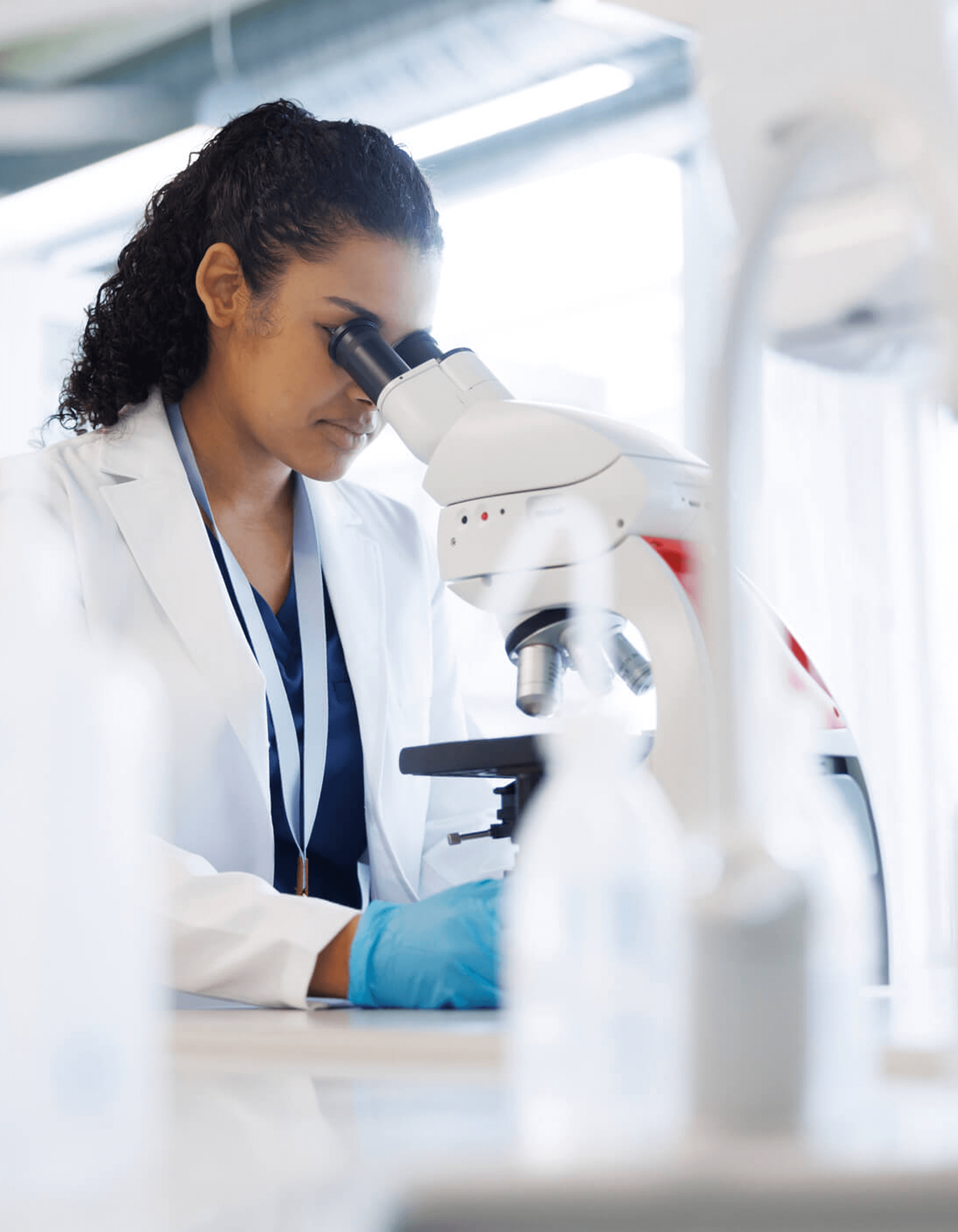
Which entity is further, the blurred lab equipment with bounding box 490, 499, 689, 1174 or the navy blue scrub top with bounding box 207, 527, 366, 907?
the navy blue scrub top with bounding box 207, 527, 366, 907

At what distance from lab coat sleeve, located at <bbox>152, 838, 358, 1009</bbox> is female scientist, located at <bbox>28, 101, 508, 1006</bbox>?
8.2 inches

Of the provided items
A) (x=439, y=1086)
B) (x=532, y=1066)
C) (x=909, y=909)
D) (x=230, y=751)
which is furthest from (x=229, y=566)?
(x=909, y=909)

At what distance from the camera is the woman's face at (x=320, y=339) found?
1651mm

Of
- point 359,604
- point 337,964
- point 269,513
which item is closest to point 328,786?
point 359,604

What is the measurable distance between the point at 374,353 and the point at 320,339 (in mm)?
202

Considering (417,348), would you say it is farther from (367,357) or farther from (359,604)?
(359,604)

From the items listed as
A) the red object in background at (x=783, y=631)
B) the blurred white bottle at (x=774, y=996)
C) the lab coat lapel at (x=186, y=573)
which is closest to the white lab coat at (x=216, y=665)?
the lab coat lapel at (x=186, y=573)

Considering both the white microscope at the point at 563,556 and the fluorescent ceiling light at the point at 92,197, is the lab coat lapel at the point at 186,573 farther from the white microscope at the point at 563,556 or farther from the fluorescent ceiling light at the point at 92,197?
the fluorescent ceiling light at the point at 92,197

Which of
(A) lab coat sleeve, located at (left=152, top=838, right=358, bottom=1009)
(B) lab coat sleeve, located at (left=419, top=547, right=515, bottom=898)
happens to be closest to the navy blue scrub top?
(B) lab coat sleeve, located at (left=419, top=547, right=515, bottom=898)

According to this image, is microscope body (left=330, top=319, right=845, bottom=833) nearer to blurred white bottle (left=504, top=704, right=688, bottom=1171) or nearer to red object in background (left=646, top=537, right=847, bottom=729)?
red object in background (left=646, top=537, right=847, bottom=729)

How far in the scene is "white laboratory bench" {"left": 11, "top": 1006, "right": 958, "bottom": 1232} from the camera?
0.50 m

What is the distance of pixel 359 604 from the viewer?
6.13 ft

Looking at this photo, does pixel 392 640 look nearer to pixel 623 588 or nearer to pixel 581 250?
pixel 623 588

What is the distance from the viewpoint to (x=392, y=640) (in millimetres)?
1928
